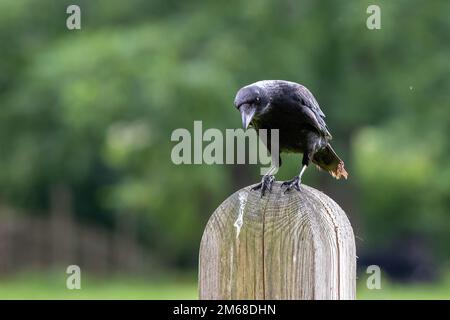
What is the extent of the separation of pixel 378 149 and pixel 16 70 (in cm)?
858

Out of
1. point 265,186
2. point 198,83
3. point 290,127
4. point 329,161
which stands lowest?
point 265,186

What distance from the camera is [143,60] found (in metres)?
15.3

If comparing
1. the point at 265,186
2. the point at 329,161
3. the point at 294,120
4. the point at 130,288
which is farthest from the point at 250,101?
the point at 130,288

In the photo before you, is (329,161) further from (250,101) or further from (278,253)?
(278,253)

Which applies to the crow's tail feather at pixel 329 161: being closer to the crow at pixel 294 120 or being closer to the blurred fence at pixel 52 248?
the crow at pixel 294 120

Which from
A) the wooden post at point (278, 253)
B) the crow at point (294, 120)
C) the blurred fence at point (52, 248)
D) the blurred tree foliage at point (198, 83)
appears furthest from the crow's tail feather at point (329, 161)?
the blurred fence at point (52, 248)

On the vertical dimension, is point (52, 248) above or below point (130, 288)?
above

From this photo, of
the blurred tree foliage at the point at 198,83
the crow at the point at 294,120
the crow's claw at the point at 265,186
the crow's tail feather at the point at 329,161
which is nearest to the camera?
the crow's claw at the point at 265,186

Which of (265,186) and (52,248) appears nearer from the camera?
(265,186)

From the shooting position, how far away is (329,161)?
5.12 meters

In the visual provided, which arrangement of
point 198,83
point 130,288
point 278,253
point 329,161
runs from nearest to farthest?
point 278,253, point 329,161, point 198,83, point 130,288

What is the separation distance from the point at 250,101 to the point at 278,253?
1917 mm

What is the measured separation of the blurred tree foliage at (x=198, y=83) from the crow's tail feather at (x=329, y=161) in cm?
984

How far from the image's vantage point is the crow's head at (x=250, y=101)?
15.2 feet
